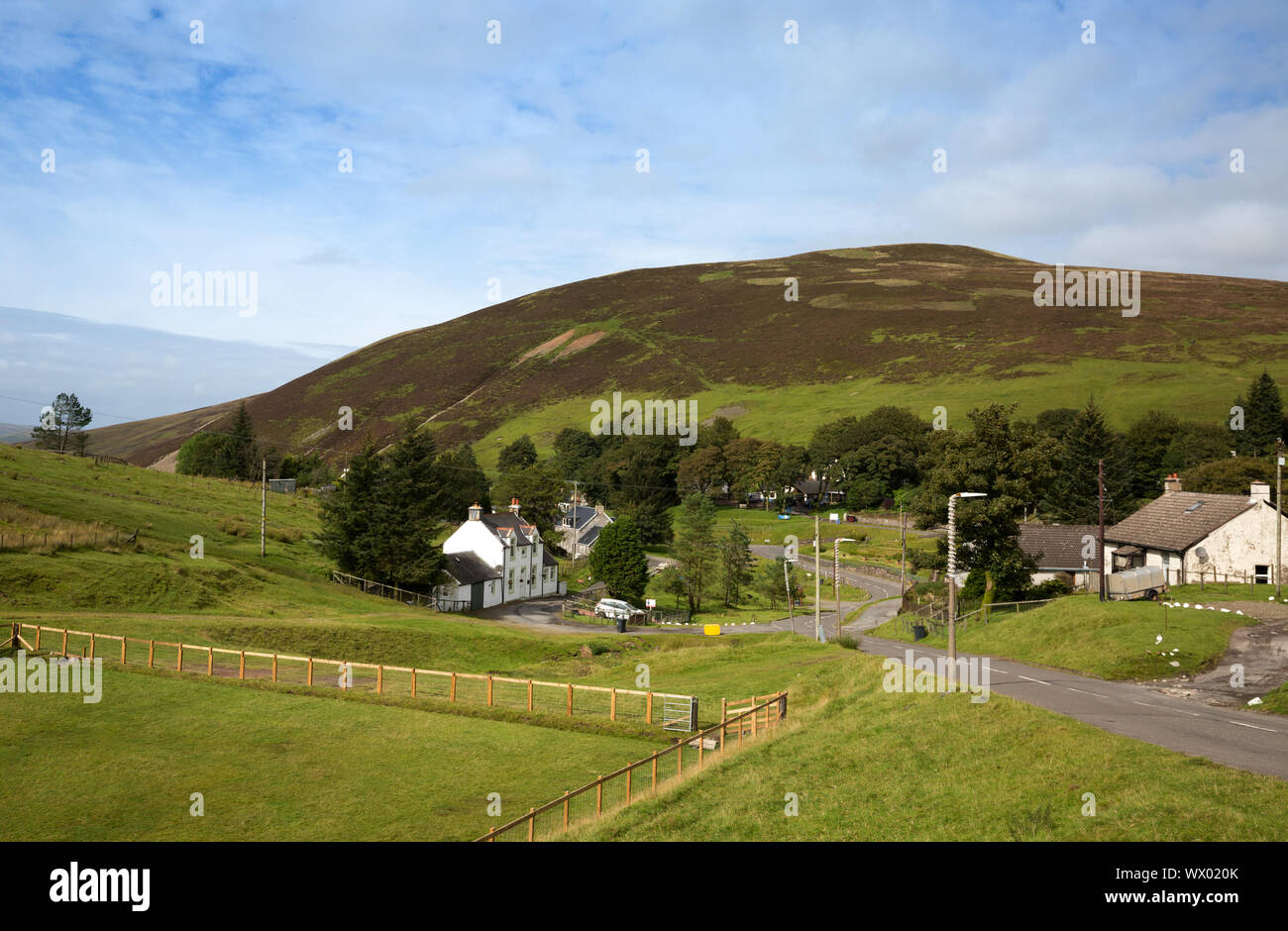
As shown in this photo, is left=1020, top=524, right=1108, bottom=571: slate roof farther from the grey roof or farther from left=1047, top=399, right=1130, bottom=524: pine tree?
the grey roof

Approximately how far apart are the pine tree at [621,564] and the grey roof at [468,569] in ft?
37.3

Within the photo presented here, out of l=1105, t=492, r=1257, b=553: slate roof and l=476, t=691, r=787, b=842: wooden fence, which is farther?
l=1105, t=492, r=1257, b=553: slate roof

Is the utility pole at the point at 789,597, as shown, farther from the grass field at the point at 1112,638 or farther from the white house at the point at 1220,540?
the white house at the point at 1220,540

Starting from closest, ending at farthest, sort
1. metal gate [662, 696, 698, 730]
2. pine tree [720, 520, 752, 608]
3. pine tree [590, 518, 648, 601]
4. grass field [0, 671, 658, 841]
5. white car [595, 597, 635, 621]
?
grass field [0, 671, 658, 841]
metal gate [662, 696, 698, 730]
white car [595, 597, 635, 621]
pine tree [590, 518, 648, 601]
pine tree [720, 520, 752, 608]

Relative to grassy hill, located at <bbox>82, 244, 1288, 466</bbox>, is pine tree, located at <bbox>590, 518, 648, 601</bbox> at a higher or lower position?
lower

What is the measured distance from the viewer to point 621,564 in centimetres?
8400

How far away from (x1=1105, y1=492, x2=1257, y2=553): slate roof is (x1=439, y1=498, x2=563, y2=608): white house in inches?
2034

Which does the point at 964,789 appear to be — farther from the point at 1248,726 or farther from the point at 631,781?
the point at 1248,726

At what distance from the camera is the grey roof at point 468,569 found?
7262 centimetres

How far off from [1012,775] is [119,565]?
49211 mm

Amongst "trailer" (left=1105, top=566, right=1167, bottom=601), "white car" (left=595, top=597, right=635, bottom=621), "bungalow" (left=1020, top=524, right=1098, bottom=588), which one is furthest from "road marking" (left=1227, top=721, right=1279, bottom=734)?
"white car" (left=595, top=597, right=635, bottom=621)

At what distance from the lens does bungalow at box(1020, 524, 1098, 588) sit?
225 ft

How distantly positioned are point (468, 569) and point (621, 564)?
16001 millimetres
